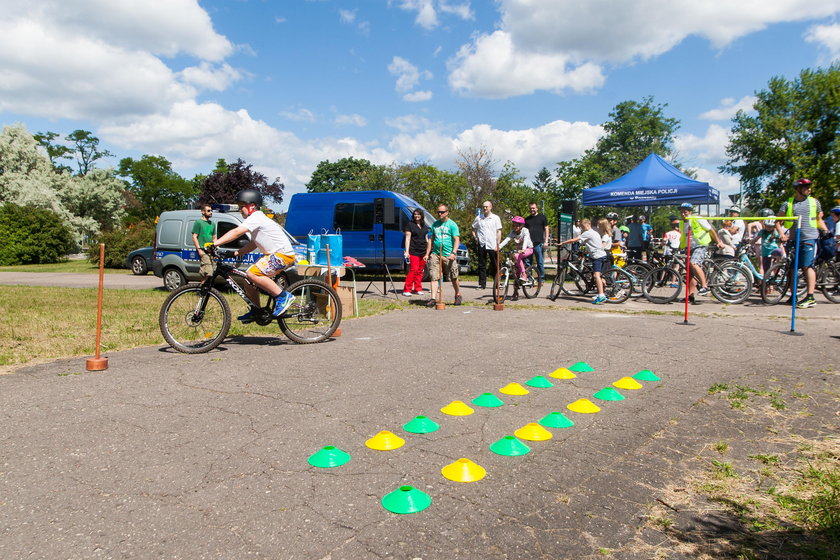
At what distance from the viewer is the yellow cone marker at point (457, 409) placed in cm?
433

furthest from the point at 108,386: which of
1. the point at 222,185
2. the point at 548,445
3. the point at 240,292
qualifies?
the point at 222,185

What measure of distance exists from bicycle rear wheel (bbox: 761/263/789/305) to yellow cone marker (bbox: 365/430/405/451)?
393 inches

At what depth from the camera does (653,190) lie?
1598cm

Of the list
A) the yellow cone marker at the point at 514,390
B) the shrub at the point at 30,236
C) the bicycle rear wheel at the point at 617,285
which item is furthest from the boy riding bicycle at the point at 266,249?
the shrub at the point at 30,236

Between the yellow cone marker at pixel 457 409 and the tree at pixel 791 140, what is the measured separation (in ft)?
66.2

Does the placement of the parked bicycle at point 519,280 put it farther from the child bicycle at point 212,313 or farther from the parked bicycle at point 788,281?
the child bicycle at point 212,313

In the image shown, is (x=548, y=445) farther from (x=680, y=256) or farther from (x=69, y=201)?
(x=69, y=201)

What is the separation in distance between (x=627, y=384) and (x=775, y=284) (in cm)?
784

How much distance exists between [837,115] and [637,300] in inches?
658

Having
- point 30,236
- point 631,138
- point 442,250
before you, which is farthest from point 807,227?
point 631,138

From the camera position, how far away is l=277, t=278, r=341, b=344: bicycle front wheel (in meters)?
7.11

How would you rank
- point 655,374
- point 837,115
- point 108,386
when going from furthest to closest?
point 837,115 → point 655,374 → point 108,386

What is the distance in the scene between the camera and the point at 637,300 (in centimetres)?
1218

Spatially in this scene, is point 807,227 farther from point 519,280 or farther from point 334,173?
point 334,173
